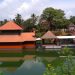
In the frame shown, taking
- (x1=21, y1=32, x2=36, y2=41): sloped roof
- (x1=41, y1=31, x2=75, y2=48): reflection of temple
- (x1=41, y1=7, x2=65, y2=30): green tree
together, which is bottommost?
(x1=41, y1=31, x2=75, y2=48): reflection of temple

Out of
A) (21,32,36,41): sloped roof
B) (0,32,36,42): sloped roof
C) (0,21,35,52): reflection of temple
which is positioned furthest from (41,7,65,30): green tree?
(0,32,36,42): sloped roof

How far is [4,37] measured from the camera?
32.8 metres

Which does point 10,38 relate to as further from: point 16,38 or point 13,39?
point 16,38

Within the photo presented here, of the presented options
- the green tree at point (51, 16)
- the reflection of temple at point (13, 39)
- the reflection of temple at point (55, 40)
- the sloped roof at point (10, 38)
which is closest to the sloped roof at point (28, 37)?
the reflection of temple at point (13, 39)

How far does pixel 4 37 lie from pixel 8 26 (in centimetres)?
164

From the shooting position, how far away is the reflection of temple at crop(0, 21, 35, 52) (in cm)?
3180

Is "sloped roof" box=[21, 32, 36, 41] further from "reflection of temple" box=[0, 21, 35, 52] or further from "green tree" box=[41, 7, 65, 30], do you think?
"green tree" box=[41, 7, 65, 30]

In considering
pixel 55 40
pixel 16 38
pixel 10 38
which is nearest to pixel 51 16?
pixel 55 40

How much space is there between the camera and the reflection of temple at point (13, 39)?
3180 cm

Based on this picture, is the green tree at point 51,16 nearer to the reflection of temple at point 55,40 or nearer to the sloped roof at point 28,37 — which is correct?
the reflection of temple at point 55,40

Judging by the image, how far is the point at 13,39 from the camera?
32156mm

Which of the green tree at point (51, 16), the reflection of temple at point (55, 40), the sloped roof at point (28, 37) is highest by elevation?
the green tree at point (51, 16)

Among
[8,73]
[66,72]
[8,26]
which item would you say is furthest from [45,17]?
[66,72]

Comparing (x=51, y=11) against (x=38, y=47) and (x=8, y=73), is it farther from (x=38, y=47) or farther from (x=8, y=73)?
(x=8, y=73)
